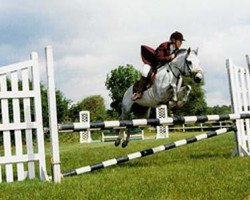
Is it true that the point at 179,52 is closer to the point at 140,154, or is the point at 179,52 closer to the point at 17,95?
the point at 140,154

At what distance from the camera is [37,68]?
15.8 ft

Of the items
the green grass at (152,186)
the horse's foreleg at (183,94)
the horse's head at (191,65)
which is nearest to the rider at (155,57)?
the horse's head at (191,65)

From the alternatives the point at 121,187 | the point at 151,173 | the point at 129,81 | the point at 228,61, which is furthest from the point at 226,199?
the point at 129,81

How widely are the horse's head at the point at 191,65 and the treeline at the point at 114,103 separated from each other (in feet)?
45.2

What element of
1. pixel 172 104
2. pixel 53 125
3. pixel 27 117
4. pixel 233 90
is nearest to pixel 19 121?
pixel 27 117

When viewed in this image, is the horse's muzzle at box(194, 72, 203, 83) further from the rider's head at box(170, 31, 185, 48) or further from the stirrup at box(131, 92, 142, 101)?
the stirrup at box(131, 92, 142, 101)

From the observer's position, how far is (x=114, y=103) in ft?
114

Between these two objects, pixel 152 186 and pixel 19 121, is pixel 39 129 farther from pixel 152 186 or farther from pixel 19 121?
pixel 152 186

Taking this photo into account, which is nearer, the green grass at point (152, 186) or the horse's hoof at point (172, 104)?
the green grass at point (152, 186)

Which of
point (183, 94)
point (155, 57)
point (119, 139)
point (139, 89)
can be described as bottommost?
point (119, 139)

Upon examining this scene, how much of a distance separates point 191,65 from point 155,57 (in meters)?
0.81

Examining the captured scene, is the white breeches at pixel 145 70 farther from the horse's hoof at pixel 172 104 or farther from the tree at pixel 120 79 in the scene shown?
the tree at pixel 120 79

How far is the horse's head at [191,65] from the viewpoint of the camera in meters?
5.71

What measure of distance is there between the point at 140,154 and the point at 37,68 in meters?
1.54
